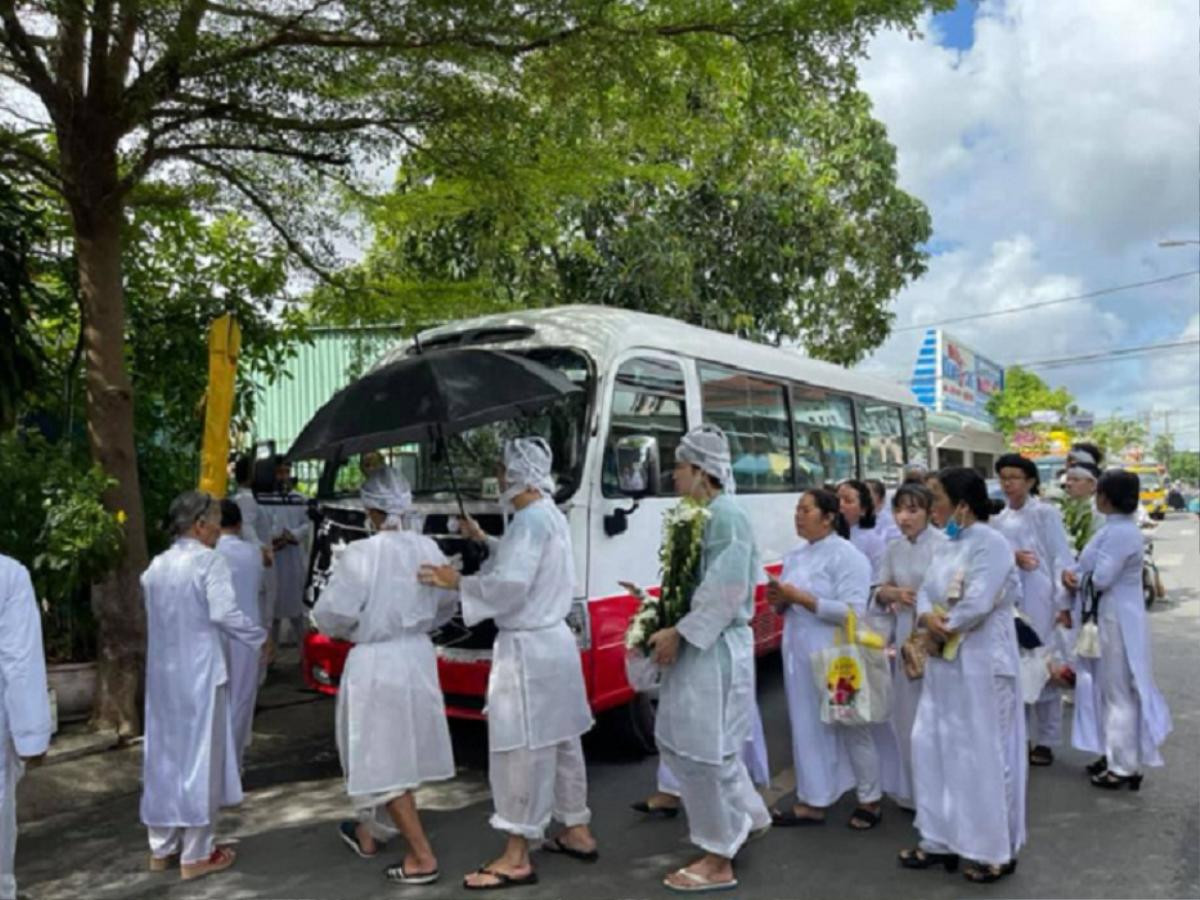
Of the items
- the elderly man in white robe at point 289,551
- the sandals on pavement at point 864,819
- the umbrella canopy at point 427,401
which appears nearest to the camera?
the umbrella canopy at point 427,401

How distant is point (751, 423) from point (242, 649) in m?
4.04

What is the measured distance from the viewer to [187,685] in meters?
4.48

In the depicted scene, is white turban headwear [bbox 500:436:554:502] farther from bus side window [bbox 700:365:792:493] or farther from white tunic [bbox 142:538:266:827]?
bus side window [bbox 700:365:792:493]

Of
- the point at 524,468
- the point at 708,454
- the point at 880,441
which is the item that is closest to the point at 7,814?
the point at 524,468

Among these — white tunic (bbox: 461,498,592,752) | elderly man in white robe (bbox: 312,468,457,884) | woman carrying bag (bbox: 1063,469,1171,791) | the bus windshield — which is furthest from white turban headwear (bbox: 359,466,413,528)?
woman carrying bag (bbox: 1063,469,1171,791)

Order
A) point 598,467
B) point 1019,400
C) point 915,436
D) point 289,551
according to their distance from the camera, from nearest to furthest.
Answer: point 598,467 < point 289,551 < point 915,436 < point 1019,400

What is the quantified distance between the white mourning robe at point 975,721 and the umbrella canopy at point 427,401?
2.16m

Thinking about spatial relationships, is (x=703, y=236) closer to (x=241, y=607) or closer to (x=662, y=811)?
(x=241, y=607)

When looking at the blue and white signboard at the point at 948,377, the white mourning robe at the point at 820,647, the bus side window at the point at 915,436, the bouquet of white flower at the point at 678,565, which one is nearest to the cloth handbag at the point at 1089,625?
the white mourning robe at the point at 820,647

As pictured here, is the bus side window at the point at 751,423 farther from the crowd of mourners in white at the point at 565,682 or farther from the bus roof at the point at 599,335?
the crowd of mourners in white at the point at 565,682

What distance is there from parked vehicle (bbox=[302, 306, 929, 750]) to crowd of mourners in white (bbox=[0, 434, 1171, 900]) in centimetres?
82

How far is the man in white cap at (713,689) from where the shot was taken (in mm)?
4164

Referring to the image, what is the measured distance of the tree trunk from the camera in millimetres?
6520

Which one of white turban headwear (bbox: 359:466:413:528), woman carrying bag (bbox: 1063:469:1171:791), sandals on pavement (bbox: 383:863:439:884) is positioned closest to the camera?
sandals on pavement (bbox: 383:863:439:884)
